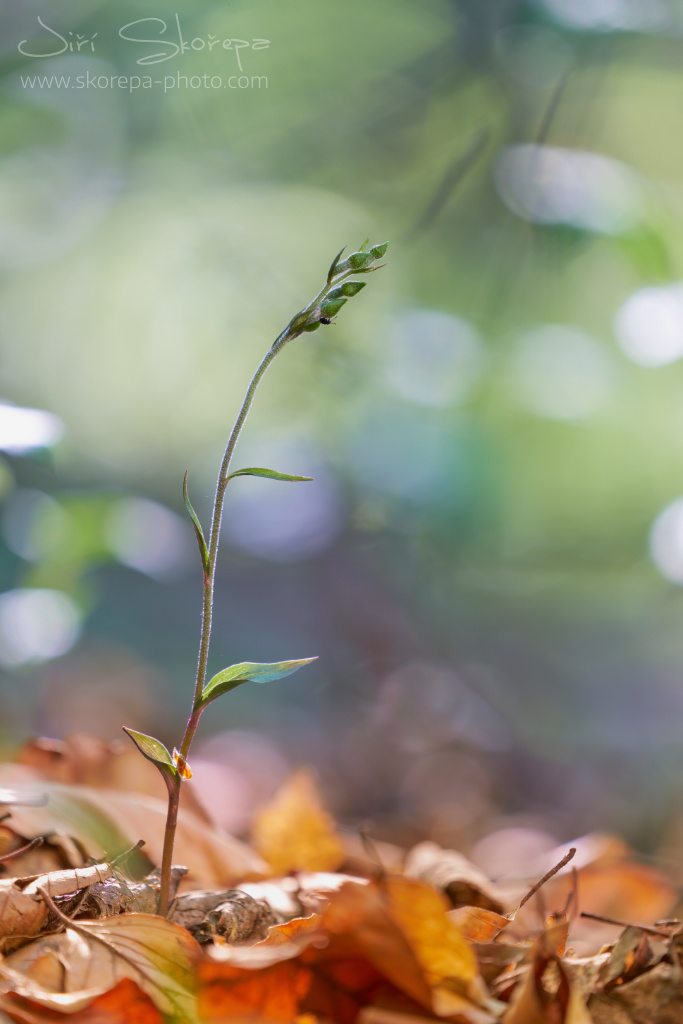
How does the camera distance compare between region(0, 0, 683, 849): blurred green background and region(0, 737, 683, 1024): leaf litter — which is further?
region(0, 0, 683, 849): blurred green background

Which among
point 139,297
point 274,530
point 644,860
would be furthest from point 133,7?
point 644,860

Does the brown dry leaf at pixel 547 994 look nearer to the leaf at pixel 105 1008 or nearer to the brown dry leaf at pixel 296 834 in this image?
the leaf at pixel 105 1008

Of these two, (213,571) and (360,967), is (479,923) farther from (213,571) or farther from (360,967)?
(213,571)

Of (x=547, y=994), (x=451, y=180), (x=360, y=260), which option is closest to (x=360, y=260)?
(x=360, y=260)

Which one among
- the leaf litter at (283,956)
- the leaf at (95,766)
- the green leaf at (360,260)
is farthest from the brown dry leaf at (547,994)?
the leaf at (95,766)

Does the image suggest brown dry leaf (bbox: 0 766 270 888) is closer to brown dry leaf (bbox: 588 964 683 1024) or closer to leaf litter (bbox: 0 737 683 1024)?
leaf litter (bbox: 0 737 683 1024)

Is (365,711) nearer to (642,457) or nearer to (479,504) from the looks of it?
(479,504)

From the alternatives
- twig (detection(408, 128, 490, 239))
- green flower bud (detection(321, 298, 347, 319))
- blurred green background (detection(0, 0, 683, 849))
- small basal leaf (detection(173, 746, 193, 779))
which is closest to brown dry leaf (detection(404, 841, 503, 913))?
small basal leaf (detection(173, 746, 193, 779))
